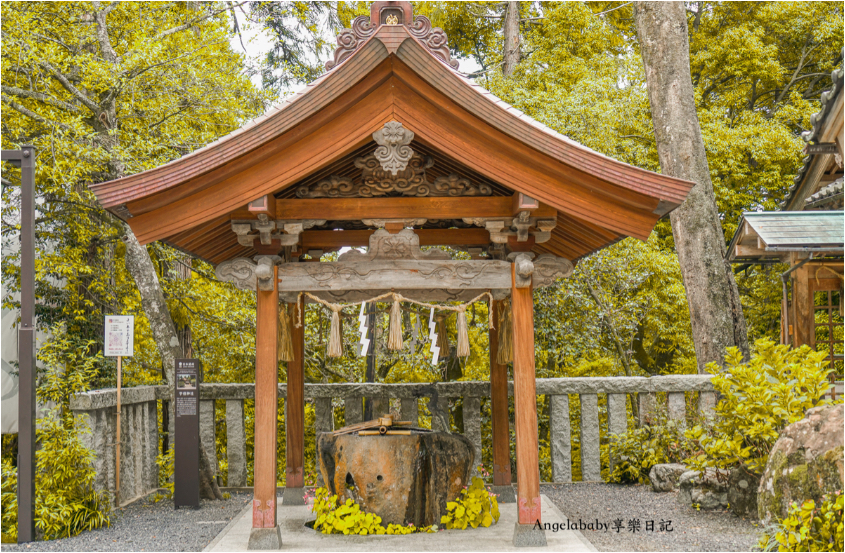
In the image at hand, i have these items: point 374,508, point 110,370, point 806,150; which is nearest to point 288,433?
point 374,508

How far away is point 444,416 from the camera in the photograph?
726 centimetres

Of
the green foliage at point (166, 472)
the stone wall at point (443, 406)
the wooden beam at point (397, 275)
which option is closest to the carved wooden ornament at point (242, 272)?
the wooden beam at point (397, 275)

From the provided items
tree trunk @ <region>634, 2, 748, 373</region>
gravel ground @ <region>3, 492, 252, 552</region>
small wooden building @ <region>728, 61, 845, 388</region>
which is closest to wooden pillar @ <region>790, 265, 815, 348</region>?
small wooden building @ <region>728, 61, 845, 388</region>

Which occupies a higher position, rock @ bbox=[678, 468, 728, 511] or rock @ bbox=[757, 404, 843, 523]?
rock @ bbox=[757, 404, 843, 523]

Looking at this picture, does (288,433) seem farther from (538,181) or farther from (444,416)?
(538,181)

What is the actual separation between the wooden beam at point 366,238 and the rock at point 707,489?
3.00 metres

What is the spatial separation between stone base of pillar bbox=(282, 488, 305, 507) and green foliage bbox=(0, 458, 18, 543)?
2.27 m

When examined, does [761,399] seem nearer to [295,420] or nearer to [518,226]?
[518,226]

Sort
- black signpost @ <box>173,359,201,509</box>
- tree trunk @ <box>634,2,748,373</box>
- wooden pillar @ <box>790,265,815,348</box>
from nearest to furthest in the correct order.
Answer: black signpost @ <box>173,359,201,509</box> → wooden pillar @ <box>790,265,815,348</box> → tree trunk @ <box>634,2,748,373</box>

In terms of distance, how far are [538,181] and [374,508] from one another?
2.91m

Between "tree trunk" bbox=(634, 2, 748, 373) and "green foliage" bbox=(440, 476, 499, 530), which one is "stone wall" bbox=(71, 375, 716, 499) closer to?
"tree trunk" bbox=(634, 2, 748, 373)

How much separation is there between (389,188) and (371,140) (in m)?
0.45

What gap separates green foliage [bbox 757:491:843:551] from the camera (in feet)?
12.8

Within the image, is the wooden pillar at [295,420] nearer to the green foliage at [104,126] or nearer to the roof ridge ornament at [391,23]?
the green foliage at [104,126]
